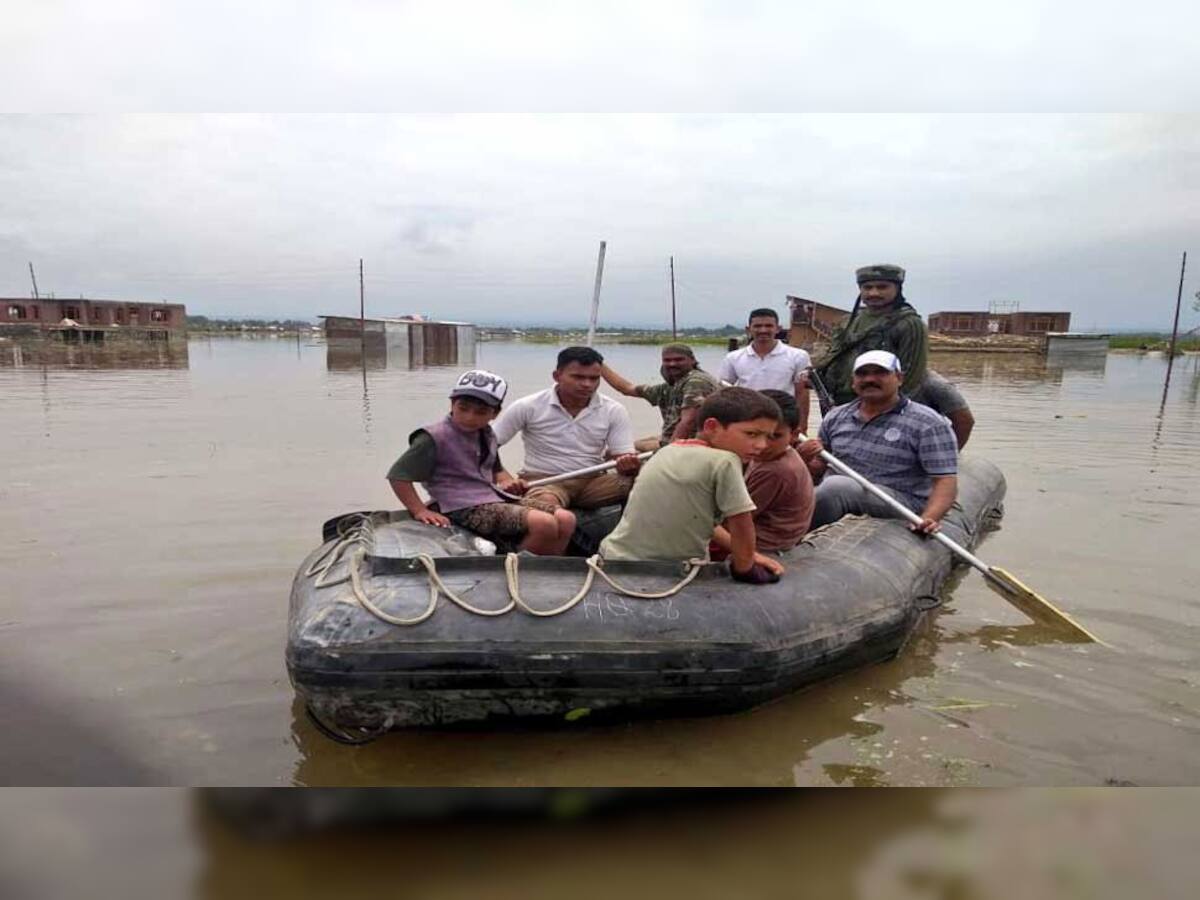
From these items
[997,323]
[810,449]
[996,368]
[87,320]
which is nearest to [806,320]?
[996,368]

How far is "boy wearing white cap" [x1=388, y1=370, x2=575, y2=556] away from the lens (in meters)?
4.35

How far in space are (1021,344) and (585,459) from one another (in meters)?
42.4

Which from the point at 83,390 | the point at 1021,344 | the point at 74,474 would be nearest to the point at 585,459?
the point at 74,474

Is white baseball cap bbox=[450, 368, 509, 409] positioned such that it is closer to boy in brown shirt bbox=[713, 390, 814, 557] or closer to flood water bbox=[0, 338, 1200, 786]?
boy in brown shirt bbox=[713, 390, 814, 557]

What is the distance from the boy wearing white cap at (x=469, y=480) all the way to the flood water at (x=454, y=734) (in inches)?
46.9

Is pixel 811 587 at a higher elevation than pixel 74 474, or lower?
higher

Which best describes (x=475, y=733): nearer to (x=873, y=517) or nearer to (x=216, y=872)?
(x=216, y=872)

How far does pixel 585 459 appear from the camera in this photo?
552cm

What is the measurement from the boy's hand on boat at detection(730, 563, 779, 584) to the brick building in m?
45.0

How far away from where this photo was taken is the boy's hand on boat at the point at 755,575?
3.76m

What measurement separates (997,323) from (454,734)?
157ft

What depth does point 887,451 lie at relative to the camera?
5137mm

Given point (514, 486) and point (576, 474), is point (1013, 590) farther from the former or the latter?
point (514, 486)

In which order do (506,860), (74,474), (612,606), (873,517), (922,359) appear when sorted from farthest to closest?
(74,474), (922,359), (873,517), (612,606), (506,860)
